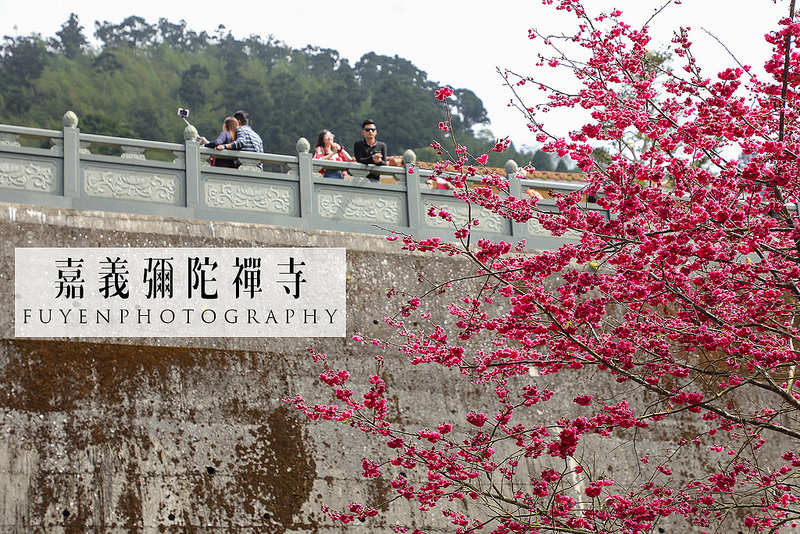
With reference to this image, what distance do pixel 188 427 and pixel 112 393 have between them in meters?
0.67

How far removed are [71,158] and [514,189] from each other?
4438 millimetres

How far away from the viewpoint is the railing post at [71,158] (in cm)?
802

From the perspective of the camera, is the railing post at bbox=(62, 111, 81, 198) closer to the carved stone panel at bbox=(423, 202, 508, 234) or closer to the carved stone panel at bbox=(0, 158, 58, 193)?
the carved stone panel at bbox=(0, 158, 58, 193)

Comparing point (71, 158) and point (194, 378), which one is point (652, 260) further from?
point (71, 158)

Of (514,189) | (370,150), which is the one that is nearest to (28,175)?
(370,150)

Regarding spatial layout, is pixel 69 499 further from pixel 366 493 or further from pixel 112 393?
pixel 366 493

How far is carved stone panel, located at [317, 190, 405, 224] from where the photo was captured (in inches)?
345

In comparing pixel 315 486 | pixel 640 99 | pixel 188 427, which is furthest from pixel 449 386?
pixel 640 99

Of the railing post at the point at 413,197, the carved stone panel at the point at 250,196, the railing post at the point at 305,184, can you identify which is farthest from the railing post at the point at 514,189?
the carved stone panel at the point at 250,196

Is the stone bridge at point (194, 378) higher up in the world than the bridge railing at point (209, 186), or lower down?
lower down

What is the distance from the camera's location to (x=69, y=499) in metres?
6.83

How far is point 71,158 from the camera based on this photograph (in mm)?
8102

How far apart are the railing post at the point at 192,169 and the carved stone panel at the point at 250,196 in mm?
119

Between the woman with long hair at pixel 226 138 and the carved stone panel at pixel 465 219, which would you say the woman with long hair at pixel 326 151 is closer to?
the woman with long hair at pixel 226 138
